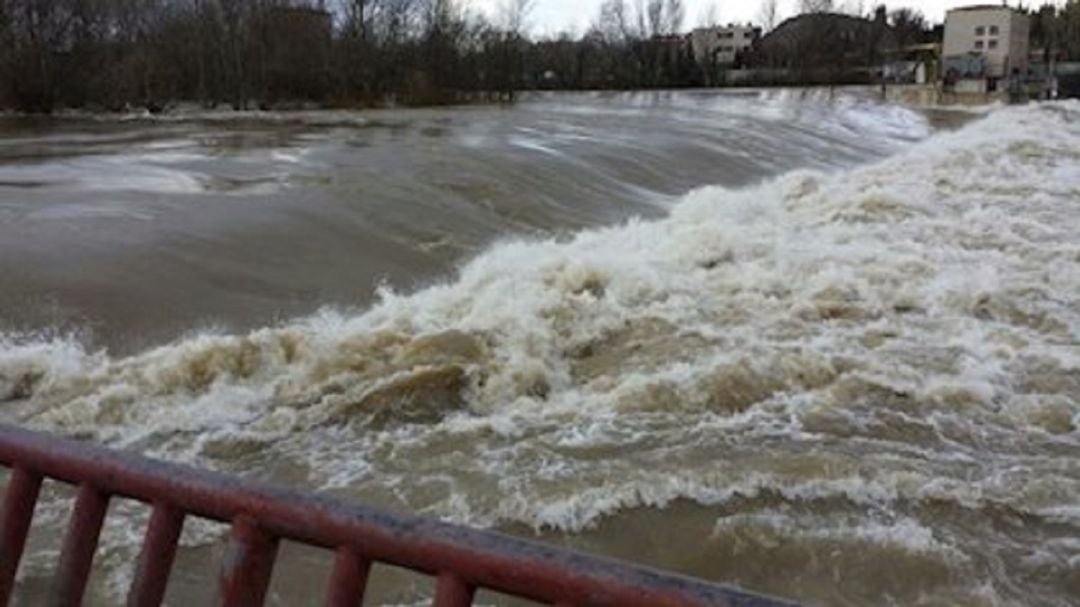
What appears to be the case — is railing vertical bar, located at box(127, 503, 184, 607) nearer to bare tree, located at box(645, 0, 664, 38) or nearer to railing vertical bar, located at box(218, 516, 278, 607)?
railing vertical bar, located at box(218, 516, 278, 607)

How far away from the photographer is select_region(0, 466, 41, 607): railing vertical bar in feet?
7.88

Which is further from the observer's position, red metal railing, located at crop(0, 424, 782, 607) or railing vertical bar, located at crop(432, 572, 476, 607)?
railing vertical bar, located at crop(432, 572, 476, 607)

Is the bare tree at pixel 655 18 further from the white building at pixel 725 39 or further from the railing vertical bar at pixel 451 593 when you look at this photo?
the railing vertical bar at pixel 451 593

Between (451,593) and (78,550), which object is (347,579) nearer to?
(451,593)

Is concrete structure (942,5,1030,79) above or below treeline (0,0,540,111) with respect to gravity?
above

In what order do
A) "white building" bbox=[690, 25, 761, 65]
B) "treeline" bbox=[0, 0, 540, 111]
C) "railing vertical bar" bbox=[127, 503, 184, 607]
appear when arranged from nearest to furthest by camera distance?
1. "railing vertical bar" bbox=[127, 503, 184, 607]
2. "treeline" bbox=[0, 0, 540, 111]
3. "white building" bbox=[690, 25, 761, 65]

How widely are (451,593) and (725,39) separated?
13281 centimetres

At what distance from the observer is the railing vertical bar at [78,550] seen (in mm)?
2330

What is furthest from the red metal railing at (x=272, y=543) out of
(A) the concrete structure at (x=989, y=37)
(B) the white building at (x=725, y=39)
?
(B) the white building at (x=725, y=39)

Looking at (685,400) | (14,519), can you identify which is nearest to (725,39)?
(685,400)

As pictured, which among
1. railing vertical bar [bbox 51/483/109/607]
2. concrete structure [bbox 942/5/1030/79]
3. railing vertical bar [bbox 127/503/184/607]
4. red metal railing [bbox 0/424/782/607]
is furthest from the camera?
concrete structure [bbox 942/5/1030/79]

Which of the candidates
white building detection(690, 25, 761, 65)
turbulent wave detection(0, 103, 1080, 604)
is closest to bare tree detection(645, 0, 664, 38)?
white building detection(690, 25, 761, 65)

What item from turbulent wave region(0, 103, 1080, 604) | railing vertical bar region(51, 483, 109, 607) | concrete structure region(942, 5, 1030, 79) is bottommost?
turbulent wave region(0, 103, 1080, 604)

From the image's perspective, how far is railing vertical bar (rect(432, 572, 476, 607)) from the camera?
1857 mm
